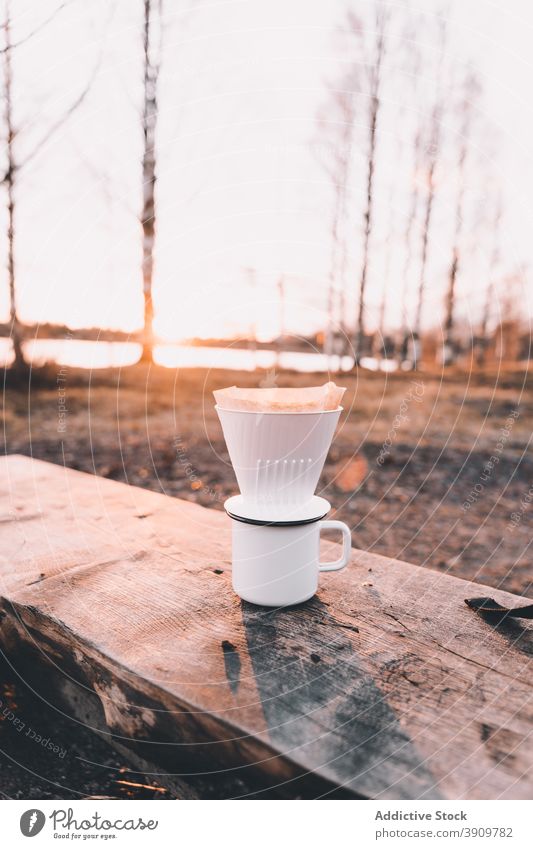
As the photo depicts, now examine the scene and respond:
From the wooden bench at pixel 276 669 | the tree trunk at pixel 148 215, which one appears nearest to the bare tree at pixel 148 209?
the tree trunk at pixel 148 215

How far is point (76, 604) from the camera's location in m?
1.70

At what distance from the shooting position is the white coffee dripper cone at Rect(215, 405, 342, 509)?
148 centimetres

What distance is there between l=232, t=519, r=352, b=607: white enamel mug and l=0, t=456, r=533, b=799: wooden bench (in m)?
0.05

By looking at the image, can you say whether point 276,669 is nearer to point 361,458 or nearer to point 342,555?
point 342,555

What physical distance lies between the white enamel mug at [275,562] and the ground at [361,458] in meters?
0.69

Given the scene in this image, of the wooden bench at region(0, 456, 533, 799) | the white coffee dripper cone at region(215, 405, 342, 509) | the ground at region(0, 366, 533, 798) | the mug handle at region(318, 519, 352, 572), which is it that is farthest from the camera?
the ground at region(0, 366, 533, 798)

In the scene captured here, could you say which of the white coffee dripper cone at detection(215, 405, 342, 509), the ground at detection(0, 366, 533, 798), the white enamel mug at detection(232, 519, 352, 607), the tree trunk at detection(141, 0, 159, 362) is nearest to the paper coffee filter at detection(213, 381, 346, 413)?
the white coffee dripper cone at detection(215, 405, 342, 509)

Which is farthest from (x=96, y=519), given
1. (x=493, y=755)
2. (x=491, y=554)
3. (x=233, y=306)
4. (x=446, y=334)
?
(x=446, y=334)

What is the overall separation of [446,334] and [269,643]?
1709cm

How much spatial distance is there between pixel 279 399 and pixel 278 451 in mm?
170

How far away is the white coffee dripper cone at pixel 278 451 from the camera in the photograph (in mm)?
1479

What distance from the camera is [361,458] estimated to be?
670 cm

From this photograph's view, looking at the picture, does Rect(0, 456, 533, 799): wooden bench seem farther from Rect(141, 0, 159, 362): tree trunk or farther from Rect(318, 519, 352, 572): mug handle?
Rect(141, 0, 159, 362): tree trunk
